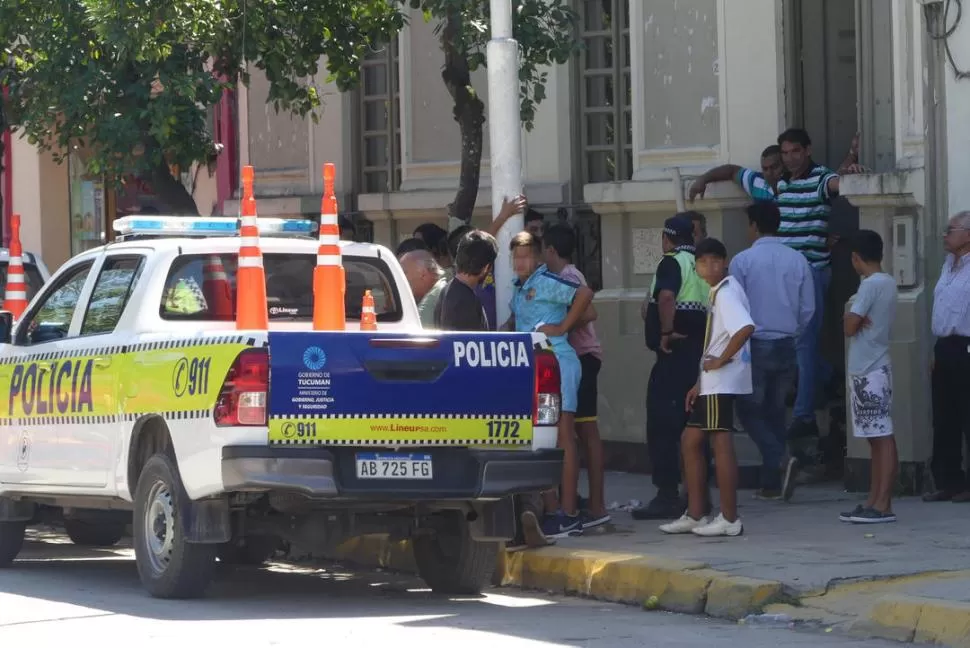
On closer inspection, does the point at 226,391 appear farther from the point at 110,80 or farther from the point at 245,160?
the point at 245,160

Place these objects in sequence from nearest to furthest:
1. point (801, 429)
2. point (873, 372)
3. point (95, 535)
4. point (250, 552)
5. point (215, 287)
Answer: point (215, 287)
point (873, 372)
point (250, 552)
point (95, 535)
point (801, 429)

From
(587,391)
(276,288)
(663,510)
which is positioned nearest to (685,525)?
(663,510)

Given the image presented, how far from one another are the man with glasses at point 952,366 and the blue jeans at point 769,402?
96cm

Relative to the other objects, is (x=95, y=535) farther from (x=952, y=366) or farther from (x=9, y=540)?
(x=952, y=366)

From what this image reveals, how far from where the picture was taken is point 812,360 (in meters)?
13.9

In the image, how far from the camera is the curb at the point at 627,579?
936 cm

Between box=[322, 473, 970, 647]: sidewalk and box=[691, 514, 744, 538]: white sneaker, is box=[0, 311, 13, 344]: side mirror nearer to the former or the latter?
box=[322, 473, 970, 647]: sidewalk

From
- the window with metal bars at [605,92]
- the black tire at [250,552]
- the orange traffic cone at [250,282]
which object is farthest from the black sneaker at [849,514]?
the window with metal bars at [605,92]

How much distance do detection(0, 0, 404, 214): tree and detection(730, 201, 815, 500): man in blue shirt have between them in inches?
142

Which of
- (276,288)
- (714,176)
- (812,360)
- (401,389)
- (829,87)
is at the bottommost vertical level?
(812,360)

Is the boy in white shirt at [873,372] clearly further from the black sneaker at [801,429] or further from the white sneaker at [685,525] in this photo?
the black sneaker at [801,429]

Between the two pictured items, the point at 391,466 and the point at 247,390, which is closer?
the point at 247,390

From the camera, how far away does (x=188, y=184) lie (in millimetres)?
22406

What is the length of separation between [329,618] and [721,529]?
277 centimetres
